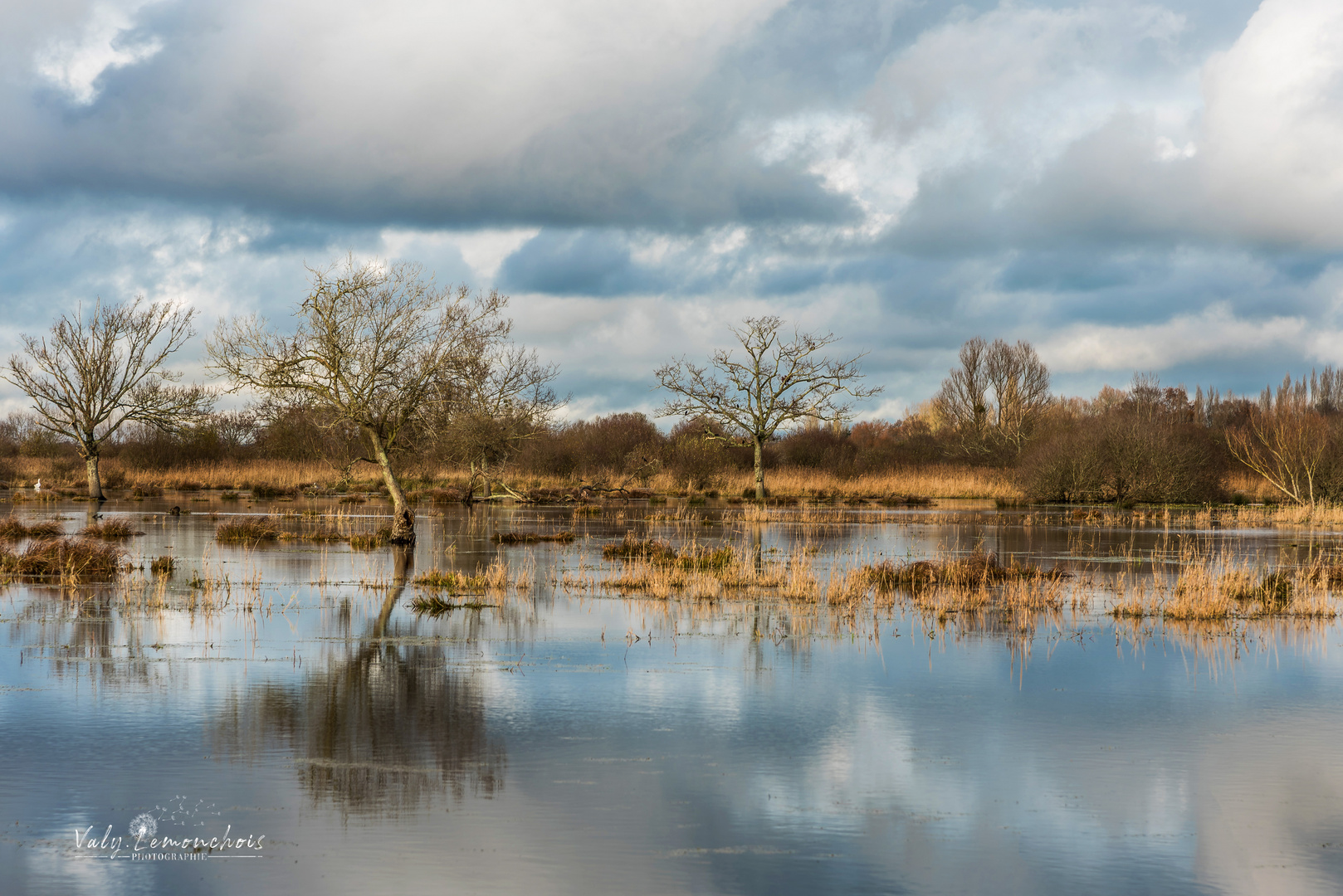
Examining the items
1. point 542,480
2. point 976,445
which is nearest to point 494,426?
point 542,480

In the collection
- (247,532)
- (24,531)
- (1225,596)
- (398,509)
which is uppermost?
(398,509)

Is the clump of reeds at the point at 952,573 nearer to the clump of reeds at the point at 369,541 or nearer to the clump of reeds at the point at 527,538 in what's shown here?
the clump of reeds at the point at 527,538

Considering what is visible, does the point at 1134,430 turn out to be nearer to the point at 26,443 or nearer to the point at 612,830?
the point at 612,830

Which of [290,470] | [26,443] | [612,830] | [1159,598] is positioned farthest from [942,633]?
[26,443]

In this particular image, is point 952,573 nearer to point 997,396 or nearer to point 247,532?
point 247,532

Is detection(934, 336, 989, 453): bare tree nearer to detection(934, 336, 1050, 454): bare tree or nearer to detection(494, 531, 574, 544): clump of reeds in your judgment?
detection(934, 336, 1050, 454): bare tree

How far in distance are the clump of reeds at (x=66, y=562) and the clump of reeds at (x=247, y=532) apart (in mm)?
5820

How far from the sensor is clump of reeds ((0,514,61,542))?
23.5 metres

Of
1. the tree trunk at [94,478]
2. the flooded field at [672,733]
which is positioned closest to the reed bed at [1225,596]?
the flooded field at [672,733]

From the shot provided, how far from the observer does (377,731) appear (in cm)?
809

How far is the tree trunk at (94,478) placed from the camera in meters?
45.1

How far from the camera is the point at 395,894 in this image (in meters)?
5.23

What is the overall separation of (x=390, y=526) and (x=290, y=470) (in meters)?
28.7

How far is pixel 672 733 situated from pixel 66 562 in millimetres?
13350
